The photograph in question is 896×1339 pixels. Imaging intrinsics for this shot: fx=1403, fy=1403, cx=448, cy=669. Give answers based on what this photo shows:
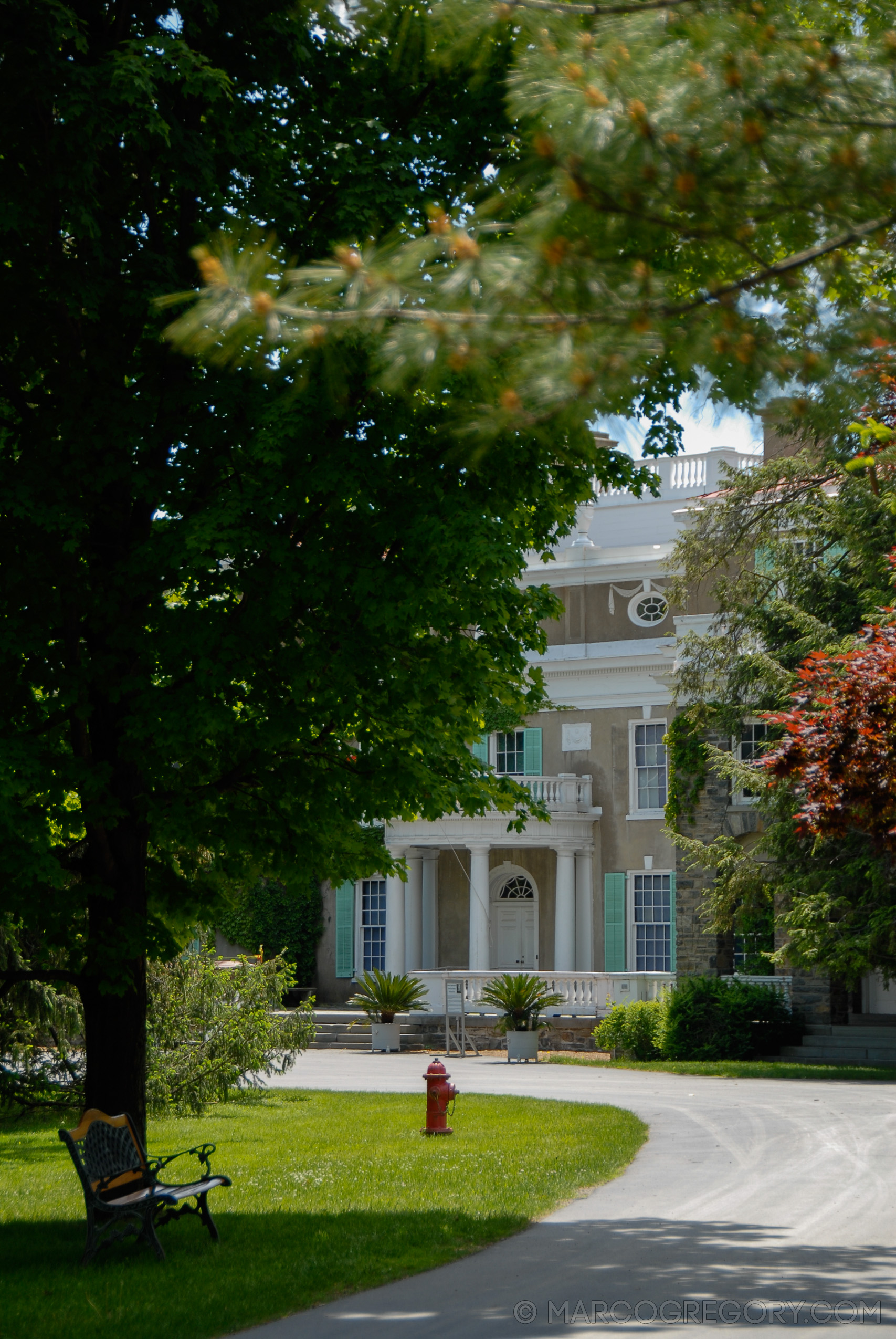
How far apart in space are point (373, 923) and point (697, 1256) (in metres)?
27.4

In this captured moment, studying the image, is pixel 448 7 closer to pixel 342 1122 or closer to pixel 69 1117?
pixel 342 1122

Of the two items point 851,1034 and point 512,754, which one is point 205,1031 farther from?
point 512,754

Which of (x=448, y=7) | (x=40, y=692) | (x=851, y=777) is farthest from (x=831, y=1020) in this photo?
(x=448, y=7)

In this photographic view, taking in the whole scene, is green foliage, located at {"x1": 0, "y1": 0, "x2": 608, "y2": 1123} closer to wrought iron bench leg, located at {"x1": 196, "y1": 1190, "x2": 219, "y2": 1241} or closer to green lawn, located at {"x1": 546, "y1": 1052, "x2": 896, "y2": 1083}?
wrought iron bench leg, located at {"x1": 196, "y1": 1190, "x2": 219, "y2": 1241}

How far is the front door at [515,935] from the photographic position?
33.5 metres

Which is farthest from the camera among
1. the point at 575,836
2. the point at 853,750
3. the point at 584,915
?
the point at 584,915

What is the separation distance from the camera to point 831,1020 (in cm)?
2511

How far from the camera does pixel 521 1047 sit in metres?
25.3

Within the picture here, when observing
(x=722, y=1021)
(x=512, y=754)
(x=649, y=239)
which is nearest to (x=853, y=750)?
(x=649, y=239)

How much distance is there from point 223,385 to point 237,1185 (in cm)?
633

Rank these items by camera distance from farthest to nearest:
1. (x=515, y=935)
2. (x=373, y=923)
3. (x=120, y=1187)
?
(x=373, y=923), (x=515, y=935), (x=120, y=1187)

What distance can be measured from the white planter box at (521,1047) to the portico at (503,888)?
5700 millimetres

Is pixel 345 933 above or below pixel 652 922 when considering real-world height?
below

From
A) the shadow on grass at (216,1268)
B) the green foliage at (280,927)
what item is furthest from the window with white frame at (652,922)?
the shadow on grass at (216,1268)
